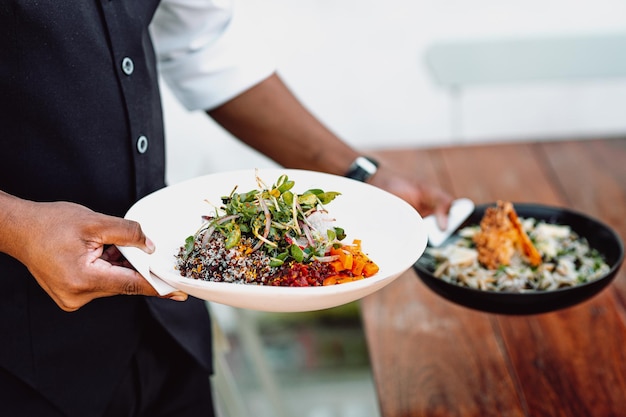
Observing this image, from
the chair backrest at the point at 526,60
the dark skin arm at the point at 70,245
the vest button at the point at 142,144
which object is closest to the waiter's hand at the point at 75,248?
the dark skin arm at the point at 70,245

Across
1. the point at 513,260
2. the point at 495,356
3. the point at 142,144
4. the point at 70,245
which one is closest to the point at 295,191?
the point at 142,144

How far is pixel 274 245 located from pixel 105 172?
358 millimetres

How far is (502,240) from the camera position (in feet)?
4.70

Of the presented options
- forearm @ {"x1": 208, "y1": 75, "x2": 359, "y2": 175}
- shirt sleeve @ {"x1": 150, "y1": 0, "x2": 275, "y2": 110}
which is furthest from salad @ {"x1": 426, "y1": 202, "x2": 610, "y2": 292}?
shirt sleeve @ {"x1": 150, "y1": 0, "x2": 275, "y2": 110}

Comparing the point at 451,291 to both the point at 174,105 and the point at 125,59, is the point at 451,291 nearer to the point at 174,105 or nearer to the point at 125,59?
the point at 125,59

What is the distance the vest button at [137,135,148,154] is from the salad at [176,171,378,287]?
0.23m

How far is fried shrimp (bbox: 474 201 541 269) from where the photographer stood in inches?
56.4

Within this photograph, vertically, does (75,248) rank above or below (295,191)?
above

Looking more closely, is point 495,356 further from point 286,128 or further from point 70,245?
point 70,245

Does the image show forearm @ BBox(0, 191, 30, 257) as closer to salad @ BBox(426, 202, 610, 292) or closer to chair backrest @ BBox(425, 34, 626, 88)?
salad @ BBox(426, 202, 610, 292)

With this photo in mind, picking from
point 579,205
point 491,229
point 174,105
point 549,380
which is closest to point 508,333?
point 549,380

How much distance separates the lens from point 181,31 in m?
1.50

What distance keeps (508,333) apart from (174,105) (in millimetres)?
1850

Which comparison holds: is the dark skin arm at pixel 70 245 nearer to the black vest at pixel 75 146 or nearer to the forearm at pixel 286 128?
the black vest at pixel 75 146
